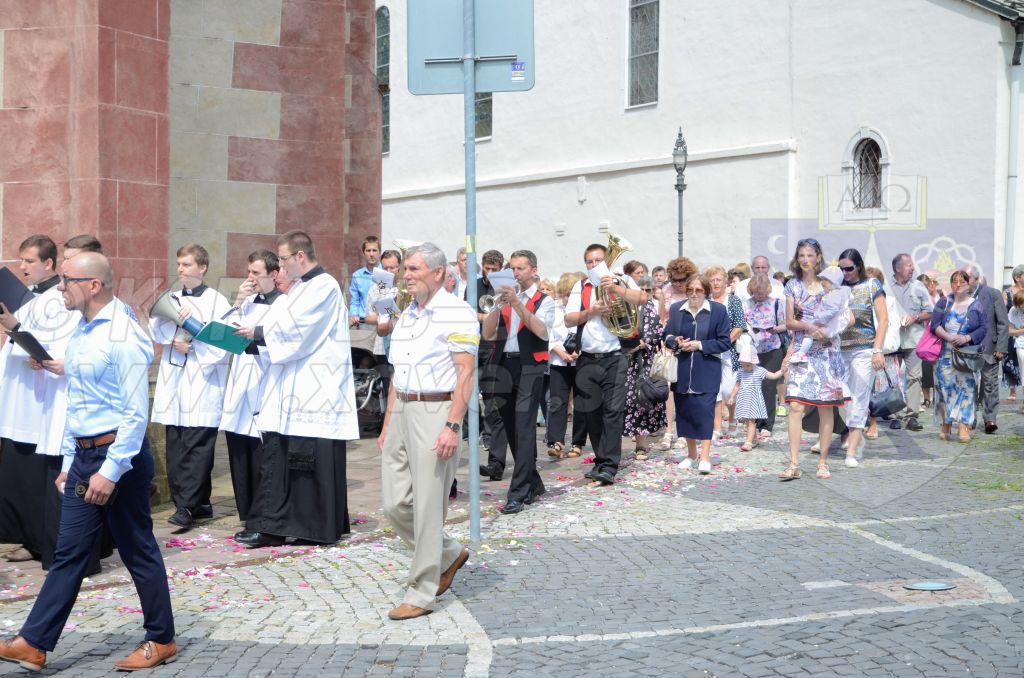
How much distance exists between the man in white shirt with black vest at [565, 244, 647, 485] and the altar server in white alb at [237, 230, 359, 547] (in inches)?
113

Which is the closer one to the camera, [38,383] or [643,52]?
[38,383]

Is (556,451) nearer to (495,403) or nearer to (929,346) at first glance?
(495,403)

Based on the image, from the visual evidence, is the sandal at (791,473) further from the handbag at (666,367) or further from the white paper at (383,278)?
the white paper at (383,278)

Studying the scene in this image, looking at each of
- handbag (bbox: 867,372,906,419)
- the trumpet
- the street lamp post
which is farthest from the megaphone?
the street lamp post

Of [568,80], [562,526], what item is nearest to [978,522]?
[562,526]

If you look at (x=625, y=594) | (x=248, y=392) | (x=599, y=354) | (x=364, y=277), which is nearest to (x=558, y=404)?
(x=599, y=354)

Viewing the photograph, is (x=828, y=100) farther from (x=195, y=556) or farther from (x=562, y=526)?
(x=195, y=556)

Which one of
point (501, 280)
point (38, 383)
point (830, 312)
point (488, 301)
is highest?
point (501, 280)

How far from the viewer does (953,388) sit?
1297 cm

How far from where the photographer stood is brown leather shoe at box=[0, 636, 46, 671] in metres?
5.10

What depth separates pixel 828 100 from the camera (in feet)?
77.8

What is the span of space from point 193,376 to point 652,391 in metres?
4.47

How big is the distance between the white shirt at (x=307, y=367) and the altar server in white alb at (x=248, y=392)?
1.42 ft

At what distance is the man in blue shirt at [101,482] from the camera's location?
515 centimetres
